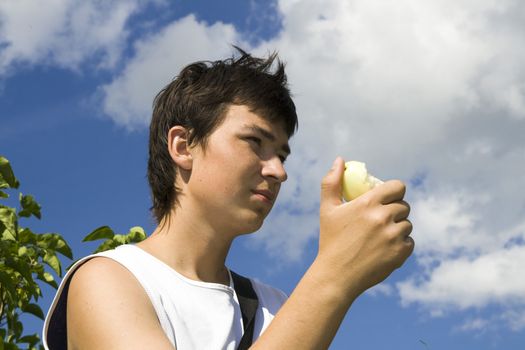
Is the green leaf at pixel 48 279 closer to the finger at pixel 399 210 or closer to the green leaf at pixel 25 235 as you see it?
the green leaf at pixel 25 235

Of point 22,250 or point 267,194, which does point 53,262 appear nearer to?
point 22,250

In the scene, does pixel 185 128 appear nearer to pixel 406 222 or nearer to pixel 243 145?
pixel 243 145

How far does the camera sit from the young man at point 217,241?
95.1 inches

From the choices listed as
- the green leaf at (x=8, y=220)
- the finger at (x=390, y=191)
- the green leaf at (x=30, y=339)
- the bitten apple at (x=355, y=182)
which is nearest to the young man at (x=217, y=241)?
the finger at (x=390, y=191)

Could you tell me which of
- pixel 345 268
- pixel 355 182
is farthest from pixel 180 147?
pixel 345 268

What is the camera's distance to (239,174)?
3.35 m

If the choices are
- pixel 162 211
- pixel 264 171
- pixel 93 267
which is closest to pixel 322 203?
pixel 264 171

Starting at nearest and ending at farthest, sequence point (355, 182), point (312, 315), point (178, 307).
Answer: point (312, 315) < point (355, 182) < point (178, 307)

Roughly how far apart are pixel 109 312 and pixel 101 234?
3.43 m

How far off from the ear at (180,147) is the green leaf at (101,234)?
2.32 metres

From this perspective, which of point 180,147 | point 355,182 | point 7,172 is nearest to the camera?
point 355,182

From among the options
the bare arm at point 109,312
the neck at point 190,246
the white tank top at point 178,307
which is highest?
the neck at point 190,246

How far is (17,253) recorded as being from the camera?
6.11 metres

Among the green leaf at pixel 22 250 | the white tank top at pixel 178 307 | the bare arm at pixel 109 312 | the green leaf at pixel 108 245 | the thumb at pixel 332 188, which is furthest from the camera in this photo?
the green leaf at pixel 108 245
